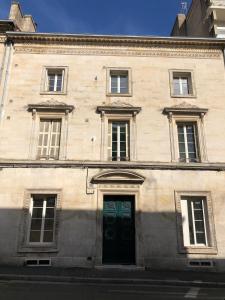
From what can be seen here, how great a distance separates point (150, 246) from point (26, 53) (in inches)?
404

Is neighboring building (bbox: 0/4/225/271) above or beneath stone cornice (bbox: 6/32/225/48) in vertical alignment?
beneath

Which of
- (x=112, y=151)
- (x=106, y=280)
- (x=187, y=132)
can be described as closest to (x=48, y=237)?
(x=106, y=280)

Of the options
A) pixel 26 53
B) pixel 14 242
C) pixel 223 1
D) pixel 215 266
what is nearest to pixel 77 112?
pixel 26 53

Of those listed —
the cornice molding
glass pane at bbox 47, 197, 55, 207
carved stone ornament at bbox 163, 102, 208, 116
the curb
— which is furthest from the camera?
the cornice molding

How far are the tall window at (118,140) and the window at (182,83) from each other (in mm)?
2927

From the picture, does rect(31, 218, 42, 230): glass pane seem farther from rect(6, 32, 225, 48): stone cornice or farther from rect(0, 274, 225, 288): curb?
rect(6, 32, 225, 48): stone cornice

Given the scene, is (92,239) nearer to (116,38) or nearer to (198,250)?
(198,250)

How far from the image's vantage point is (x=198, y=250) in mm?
11992

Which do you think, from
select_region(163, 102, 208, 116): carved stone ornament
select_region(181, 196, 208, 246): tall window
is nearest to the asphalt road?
select_region(181, 196, 208, 246): tall window

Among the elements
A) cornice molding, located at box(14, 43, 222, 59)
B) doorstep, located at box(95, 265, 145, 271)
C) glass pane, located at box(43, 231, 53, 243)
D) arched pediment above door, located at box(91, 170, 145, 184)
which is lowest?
doorstep, located at box(95, 265, 145, 271)

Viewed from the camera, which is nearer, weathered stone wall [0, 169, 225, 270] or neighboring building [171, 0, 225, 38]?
weathered stone wall [0, 169, 225, 270]

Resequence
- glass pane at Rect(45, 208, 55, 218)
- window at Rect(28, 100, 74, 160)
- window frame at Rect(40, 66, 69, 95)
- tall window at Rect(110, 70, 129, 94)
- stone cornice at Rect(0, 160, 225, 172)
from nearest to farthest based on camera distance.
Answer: glass pane at Rect(45, 208, 55, 218) < stone cornice at Rect(0, 160, 225, 172) < window at Rect(28, 100, 74, 160) < window frame at Rect(40, 66, 69, 95) < tall window at Rect(110, 70, 129, 94)

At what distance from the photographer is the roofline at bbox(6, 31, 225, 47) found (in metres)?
15.0

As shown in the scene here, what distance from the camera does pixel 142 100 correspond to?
14.2 metres
